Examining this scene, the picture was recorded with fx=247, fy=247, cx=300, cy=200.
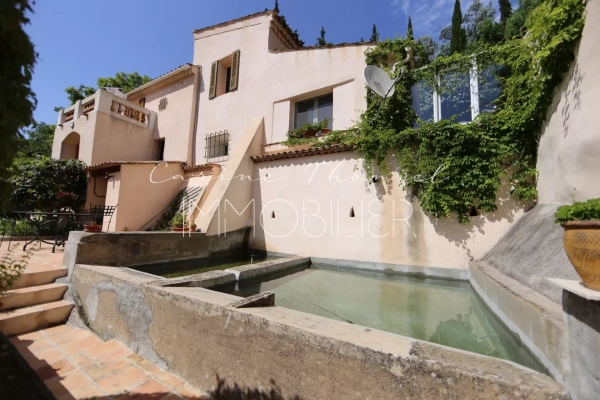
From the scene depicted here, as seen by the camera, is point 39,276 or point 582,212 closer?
point 582,212

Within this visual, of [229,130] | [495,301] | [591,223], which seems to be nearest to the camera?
[591,223]

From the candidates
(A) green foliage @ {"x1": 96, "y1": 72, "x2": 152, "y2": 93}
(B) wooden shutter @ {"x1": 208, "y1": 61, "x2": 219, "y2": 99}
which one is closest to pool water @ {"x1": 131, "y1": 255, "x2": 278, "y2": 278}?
(B) wooden shutter @ {"x1": 208, "y1": 61, "x2": 219, "y2": 99}

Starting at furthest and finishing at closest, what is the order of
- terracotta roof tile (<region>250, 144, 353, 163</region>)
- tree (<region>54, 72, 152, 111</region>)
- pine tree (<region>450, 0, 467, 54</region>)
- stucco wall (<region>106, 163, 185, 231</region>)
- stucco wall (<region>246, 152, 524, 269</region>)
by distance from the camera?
pine tree (<region>450, 0, 467, 54</region>) < tree (<region>54, 72, 152, 111</region>) < stucco wall (<region>106, 163, 185, 231</region>) < terracotta roof tile (<region>250, 144, 353, 163</region>) < stucco wall (<region>246, 152, 524, 269</region>)

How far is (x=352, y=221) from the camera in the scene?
706 cm

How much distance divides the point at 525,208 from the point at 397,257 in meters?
2.89

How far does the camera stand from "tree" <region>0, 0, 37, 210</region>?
1227mm

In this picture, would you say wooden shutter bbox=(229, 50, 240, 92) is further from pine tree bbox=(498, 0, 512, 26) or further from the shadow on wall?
pine tree bbox=(498, 0, 512, 26)

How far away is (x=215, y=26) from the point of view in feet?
→ 38.2

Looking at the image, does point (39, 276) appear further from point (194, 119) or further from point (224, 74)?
point (224, 74)

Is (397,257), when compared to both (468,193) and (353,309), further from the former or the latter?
(353,309)

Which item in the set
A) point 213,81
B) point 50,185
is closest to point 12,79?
point 50,185

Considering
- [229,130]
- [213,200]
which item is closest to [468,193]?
[213,200]

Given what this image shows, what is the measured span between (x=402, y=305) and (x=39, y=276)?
594cm

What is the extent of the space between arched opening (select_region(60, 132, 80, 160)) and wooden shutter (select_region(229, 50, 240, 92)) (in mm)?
8104
